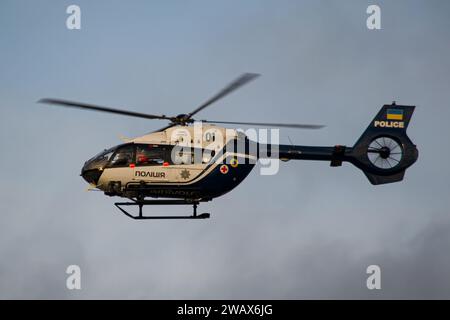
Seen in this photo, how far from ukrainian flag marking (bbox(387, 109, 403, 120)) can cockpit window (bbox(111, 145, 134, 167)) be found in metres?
7.74

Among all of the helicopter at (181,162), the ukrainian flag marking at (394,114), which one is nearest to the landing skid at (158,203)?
the helicopter at (181,162)

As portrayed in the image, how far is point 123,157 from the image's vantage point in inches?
1045

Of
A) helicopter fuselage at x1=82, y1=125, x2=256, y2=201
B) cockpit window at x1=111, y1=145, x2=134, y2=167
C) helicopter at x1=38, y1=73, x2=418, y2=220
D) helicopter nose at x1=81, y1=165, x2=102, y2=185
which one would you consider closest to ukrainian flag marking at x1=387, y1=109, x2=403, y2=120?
helicopter at x1=38, y1=73, x2=418, y2=220

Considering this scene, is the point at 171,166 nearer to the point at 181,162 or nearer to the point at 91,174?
the point at 181,162

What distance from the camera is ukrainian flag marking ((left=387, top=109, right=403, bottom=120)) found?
28891mm

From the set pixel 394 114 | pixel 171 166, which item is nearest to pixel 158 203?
pixel 171 166

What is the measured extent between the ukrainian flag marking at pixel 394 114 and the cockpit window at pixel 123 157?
7743 mm

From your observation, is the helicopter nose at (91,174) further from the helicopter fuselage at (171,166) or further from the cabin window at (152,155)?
the cabin window at (152,155)

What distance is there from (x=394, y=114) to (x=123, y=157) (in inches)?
321

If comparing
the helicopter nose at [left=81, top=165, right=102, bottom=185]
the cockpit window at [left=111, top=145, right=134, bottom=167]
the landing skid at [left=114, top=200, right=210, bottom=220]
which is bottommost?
the landing skid at [left=114, top=200, right=210, bottom=220]

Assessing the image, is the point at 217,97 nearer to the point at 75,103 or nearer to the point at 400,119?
the point at 75,103

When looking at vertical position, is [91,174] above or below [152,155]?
below

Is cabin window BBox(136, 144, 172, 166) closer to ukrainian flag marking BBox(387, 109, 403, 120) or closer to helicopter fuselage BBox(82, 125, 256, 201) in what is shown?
helicopter fuselage BBox(82, 125, 256, 201)
